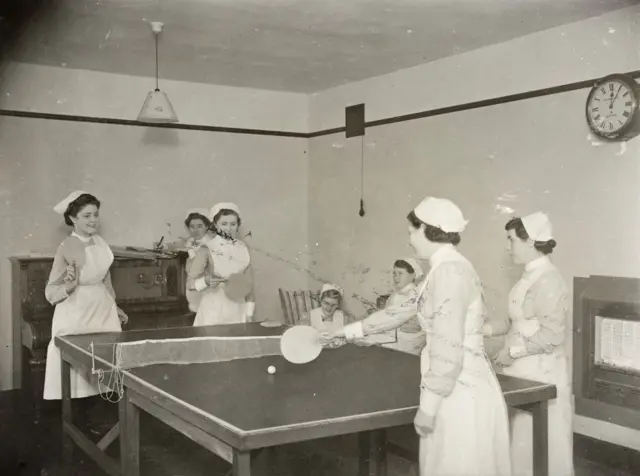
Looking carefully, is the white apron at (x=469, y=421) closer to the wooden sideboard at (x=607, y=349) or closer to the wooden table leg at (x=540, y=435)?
the wooden table leg at (x=540, y=435)

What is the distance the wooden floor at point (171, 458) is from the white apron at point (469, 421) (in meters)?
1.29

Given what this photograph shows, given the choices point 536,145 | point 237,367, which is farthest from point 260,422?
point 536,145

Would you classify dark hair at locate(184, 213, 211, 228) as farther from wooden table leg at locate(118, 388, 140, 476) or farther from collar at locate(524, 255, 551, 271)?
collar at locate(524, 255, 551, 271)

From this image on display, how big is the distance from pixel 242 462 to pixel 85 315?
2453 mm

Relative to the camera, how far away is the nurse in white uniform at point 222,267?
4793 mm

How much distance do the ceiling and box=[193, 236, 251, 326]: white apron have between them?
57.3 inches

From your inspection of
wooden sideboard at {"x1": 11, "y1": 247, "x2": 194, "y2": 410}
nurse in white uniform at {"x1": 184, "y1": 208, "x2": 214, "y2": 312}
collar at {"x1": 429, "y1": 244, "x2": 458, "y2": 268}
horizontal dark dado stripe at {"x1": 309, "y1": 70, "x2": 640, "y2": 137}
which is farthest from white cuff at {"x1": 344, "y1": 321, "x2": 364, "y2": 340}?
nurse in white uniform at {"x1": 184, "y1": 208, "x2": 214, "y2": 312}

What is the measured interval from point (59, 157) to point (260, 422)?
4.15 metres

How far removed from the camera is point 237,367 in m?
3.39

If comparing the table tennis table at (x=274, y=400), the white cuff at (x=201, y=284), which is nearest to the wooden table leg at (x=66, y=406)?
the table tennis table at (x=274, y=400)

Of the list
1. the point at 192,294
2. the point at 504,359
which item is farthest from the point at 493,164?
the point at 192,294

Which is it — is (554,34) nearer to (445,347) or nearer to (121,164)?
(445,347)

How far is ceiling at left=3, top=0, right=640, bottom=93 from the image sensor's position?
13.8ft

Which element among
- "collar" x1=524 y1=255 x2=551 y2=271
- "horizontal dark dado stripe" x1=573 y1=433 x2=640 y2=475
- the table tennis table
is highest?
"collar" x1=524 y1=255 x2=551 y2=271
